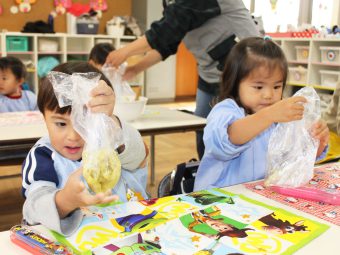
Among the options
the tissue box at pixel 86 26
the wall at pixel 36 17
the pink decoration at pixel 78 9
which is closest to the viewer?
the wall at pixel 36 17

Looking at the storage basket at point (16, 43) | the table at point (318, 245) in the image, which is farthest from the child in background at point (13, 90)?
the storage basket at point (16, 43)

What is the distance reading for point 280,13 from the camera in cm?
657

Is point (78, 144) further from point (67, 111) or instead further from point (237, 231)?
point (237, 231)

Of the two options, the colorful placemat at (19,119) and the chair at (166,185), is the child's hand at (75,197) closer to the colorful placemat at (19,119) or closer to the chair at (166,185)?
the chair at (166,185)

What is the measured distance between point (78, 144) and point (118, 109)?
998 millimetres

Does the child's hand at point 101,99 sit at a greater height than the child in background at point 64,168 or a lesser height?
greater

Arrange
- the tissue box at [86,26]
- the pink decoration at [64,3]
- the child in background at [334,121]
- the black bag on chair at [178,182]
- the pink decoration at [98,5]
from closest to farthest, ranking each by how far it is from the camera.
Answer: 1. the black bag on chair at [178,182]
2. the child in background at [334,121]
3. the tissue box at [86,26]
4. the pink decoration at [64,3]
5. the pink decoration at [98,5]

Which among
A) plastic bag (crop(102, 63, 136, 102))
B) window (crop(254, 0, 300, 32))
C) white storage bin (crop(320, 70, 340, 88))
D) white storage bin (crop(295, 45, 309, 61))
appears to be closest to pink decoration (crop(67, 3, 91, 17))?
window (crop(254, 0, 300, 32))

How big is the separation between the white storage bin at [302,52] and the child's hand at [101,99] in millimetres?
4767

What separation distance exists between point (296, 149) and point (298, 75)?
4509 millimetres

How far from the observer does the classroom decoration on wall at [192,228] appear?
2.40 ft

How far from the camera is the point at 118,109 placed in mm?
2012

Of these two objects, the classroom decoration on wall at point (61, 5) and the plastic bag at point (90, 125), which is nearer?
the plastic bag at point (90, 125)

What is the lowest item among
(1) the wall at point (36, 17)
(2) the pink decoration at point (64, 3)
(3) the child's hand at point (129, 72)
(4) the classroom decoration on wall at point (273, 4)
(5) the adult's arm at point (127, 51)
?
(3) the child's hand at point (129, 72)
